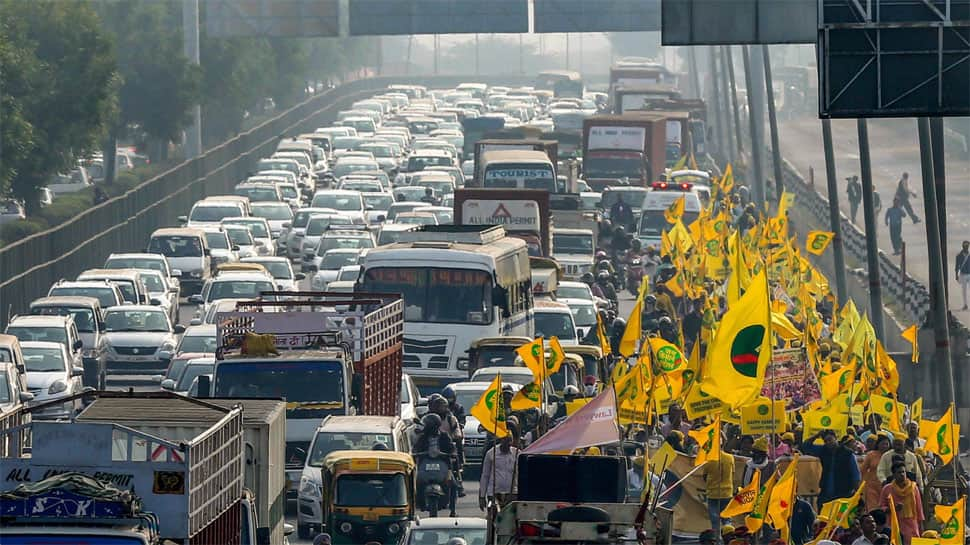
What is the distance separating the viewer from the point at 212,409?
16.8 metres

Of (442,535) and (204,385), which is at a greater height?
(204,385)

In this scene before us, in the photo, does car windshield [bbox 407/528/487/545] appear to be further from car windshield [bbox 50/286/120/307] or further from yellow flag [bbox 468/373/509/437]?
car windshield [bbox 50/286/120/307]

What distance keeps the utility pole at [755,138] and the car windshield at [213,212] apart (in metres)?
12.4

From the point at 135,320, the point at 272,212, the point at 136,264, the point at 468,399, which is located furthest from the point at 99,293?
the point at 272,212

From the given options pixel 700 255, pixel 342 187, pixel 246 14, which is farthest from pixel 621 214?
pixel 246 14

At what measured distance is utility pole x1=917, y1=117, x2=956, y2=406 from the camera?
31016mm

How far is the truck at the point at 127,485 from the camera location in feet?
43.9

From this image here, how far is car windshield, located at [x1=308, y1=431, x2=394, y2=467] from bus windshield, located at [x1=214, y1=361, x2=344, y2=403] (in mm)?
902

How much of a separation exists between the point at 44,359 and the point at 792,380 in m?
9.93

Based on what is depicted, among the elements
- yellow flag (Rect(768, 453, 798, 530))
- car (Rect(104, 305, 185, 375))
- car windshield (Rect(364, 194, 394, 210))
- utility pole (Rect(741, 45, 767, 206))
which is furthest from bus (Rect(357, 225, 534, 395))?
car windshield (Rect(364, 194, 394, 210))

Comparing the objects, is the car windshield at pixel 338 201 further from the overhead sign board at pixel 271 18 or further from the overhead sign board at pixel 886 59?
the overhead sign board at pixel 886 59

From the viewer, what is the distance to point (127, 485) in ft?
47.0

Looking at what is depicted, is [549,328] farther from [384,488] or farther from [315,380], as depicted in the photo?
[384,488]

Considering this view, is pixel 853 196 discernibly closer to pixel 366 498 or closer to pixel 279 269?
pixel 279 269
